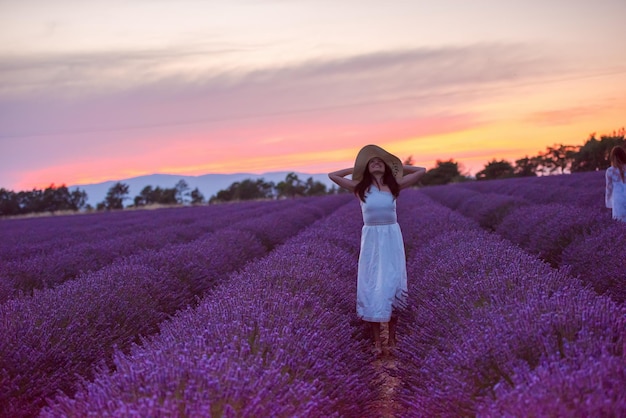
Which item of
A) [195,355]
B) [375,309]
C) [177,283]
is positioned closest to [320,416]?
[195,355]

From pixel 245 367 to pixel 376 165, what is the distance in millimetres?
2399

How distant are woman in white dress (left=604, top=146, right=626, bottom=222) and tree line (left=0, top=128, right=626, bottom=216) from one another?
116ft

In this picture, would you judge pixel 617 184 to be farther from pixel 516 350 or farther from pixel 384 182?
pixel 516 350

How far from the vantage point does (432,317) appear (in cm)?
337

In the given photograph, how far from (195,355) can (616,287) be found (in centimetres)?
314

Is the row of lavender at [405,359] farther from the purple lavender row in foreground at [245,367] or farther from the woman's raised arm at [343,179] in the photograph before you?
the woman's raised arm at [343,179]

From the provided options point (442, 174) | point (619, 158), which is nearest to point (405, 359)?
point (619, 158)

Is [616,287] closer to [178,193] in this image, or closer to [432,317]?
[432,317]

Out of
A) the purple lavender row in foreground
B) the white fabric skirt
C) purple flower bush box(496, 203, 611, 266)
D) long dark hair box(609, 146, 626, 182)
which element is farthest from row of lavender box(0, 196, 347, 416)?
long dark hair box(609, 146, 626, 182)

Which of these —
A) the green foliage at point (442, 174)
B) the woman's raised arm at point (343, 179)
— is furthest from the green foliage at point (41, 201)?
the woman's raised arm at point (343, 179)

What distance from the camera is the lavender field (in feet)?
6.61

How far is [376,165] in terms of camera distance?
4.40 m

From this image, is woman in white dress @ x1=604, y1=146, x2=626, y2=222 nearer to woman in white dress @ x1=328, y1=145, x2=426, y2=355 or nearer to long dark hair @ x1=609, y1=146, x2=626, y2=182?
long dark hair @ x1=609, y1=146, x2=626, y2=182

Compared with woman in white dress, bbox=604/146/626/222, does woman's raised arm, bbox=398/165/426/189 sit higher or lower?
higher
